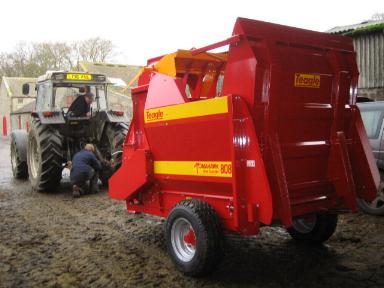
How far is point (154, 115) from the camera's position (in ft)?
15.0

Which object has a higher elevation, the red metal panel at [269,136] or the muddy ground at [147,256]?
the red metal panel at [269,136]

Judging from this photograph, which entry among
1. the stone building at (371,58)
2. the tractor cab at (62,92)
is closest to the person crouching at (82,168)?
the tractor cab at (62,92)

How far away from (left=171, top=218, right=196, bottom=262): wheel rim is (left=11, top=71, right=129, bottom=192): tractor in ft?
12.8

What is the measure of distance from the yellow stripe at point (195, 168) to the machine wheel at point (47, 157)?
4304mm

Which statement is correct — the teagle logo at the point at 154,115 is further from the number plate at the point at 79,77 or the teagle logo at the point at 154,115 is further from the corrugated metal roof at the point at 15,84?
the corrugated metal roof at the point at 15,84

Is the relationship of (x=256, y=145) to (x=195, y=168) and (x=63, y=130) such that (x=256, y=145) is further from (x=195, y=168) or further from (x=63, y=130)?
(x=63, y=130)

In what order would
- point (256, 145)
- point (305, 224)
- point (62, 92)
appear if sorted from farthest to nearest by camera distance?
point (62, 92) < point (305, 224) < point (256, 145)

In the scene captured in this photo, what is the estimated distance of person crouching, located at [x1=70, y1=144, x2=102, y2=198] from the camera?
26.9 feet

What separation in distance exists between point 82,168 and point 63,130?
142 cm

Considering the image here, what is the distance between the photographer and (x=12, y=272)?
4258mm

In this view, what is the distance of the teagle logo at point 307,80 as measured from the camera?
3990 millimetres

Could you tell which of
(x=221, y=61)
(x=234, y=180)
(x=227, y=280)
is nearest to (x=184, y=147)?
(x=234, y=180)

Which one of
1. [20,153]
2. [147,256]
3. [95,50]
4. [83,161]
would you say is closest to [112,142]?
[83,161]

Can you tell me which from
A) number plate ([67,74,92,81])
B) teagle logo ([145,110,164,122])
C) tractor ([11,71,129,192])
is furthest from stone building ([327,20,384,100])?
teagle logo ([145,110,164,122])
